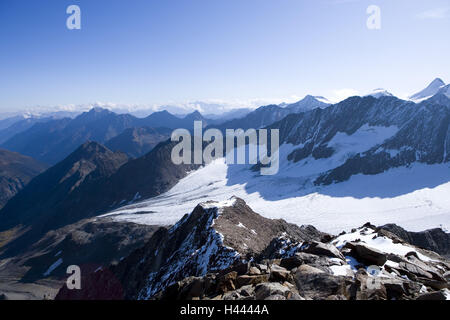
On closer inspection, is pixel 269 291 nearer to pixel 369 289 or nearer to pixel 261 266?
pixel 369 289

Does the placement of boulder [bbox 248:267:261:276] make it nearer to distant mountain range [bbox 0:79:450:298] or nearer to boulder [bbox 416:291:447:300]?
boulder [bbox 416:291:447:300]

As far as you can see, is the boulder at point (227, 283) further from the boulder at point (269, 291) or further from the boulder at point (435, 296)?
the boulder at point (435, 296)

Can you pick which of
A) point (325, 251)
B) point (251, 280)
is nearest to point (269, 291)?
point (251, 280)

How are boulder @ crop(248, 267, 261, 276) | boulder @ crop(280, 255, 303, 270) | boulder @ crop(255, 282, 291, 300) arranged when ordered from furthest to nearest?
boulder @ crop(280, 255, 303, 270) < boulder @ crop(248, 267, 261, 276) < boulder @ crop(255, 282, 291, 300)

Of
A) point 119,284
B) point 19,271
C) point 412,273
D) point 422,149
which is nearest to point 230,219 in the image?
point 119,284

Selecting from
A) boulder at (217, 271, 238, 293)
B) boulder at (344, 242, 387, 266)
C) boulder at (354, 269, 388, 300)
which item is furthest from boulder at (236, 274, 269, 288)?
boulder at (344, 242, 387, 266)

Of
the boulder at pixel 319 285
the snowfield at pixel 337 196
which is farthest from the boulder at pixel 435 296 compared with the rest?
the snowfield at pixel 337 196
